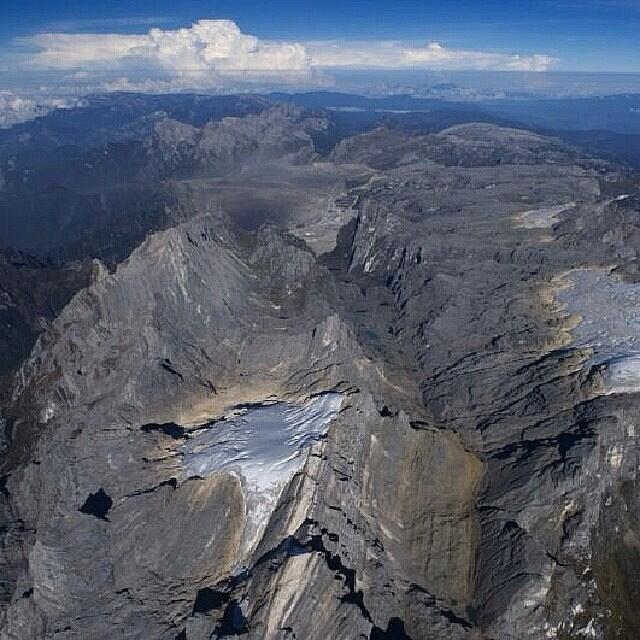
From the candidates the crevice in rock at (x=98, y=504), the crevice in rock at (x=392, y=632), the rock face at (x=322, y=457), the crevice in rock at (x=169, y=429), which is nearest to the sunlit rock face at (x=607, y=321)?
the rock face at (x=322, y=457)

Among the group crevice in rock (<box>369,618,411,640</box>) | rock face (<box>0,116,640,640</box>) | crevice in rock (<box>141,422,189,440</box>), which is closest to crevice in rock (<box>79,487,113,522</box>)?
rock face (<box>0,116,640,640</box>)

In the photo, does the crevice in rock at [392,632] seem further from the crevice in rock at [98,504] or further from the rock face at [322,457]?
the crevice in rock at [98,504]

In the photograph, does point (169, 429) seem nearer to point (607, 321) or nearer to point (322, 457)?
point (322, 457)

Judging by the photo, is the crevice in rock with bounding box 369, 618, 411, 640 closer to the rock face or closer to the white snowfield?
the rock face

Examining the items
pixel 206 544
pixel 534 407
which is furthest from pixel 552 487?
pixel 206 544

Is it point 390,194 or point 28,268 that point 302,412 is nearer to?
point 28,268

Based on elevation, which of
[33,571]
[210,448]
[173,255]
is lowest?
[33,571]

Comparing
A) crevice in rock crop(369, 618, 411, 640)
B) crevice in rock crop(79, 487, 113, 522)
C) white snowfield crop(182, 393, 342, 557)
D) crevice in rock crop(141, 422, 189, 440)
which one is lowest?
crevice in rock crop(369, 618, 411, 640)
